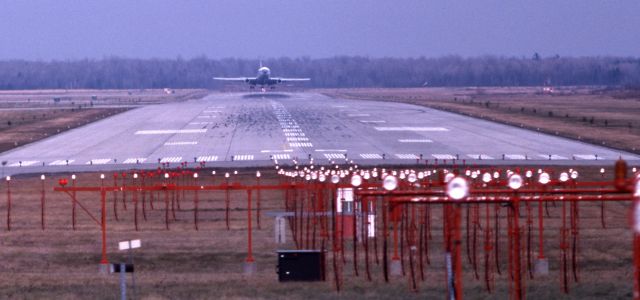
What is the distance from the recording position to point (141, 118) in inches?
4035

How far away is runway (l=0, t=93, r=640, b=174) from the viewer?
56938mm

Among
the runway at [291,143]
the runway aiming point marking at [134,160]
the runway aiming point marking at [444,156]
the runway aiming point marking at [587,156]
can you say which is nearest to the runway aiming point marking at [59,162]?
the runway at [291,143]

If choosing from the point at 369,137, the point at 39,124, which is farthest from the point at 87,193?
the point at 39,124

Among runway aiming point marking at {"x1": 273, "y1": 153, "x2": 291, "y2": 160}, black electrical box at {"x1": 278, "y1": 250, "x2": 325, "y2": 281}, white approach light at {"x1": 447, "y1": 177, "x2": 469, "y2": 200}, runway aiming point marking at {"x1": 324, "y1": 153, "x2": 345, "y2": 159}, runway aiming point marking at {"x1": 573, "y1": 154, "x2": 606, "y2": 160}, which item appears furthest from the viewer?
runway aiming point marking at {"x1": 273, "y1": 153, "x2": 291, "y2": 160}

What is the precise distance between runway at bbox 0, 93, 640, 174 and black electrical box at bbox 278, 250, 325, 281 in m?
30.5

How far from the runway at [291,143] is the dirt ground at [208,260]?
16.5 metres

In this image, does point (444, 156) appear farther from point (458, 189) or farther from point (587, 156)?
point (458, 189)

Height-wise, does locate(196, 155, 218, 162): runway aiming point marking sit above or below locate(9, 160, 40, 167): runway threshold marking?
above

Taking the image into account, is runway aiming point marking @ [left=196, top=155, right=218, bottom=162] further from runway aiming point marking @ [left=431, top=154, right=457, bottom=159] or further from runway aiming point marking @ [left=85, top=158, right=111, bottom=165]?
runway aiming point marking @ [left=431, top=154, right=457, bottom=159]

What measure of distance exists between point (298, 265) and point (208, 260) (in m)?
4.29

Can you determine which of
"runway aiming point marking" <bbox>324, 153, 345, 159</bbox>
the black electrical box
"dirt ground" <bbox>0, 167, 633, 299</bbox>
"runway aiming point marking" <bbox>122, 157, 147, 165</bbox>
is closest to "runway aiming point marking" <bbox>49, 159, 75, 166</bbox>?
"runway aiming point marking" <bbox>122, 157, 147, 165</bbox>

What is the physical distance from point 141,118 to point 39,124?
1129 cm

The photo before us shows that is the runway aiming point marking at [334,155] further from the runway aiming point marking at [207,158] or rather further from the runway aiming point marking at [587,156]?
the runway aiming point marking at [587,156]

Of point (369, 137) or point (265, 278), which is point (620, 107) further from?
Answer: point (265, 278)
